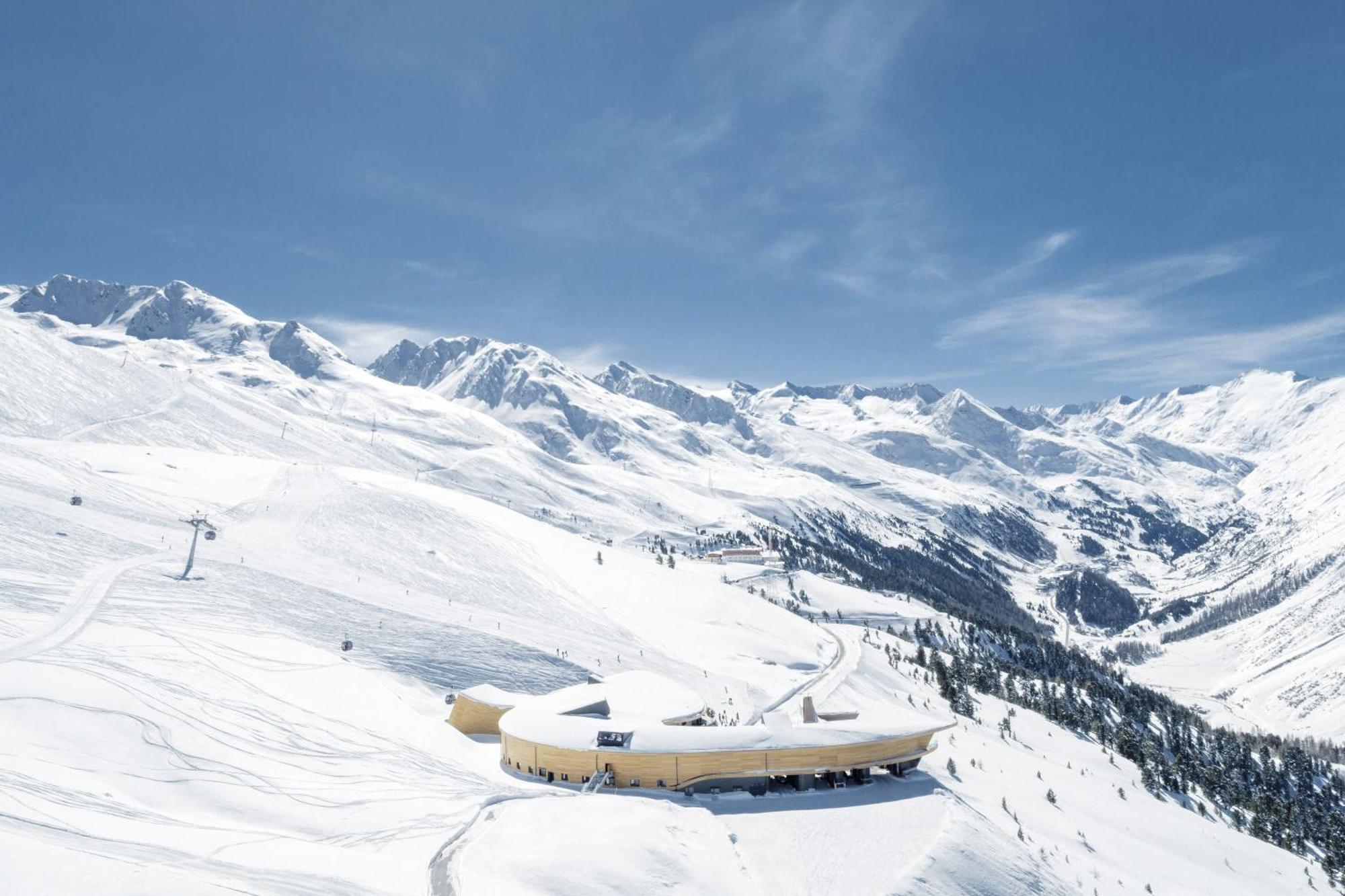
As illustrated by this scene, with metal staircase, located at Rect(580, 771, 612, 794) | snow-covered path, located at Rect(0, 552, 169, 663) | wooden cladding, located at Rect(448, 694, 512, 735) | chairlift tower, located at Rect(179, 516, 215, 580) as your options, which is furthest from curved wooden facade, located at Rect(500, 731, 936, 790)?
chairlift tower, located at Rect(179, 516, 215, 580)

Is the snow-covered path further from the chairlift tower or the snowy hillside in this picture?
the chairlift tower

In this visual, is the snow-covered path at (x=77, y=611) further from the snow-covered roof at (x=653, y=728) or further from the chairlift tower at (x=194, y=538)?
the snow-covered roof at (x=653, y=728)

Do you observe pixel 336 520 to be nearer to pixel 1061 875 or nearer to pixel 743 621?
pixel 743 621

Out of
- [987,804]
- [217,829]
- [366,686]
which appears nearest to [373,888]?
[217,829]

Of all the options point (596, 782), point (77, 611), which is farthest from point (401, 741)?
point (77, 611)

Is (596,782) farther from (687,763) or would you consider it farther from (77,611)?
(77,611)

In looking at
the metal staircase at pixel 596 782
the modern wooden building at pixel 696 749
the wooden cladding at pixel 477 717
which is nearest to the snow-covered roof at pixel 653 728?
the modern wooden building at pixel 696 749
